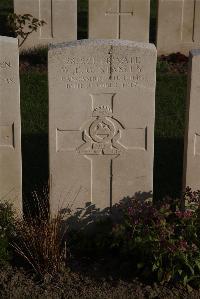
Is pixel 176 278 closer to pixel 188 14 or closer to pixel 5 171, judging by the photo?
pixel 5 171

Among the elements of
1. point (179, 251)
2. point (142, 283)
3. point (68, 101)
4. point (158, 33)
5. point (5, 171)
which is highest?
point (158, 33)

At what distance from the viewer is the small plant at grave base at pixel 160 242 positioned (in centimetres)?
544

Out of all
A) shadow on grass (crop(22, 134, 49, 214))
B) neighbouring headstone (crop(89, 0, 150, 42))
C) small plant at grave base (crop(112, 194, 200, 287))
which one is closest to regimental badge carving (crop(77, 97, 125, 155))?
small plant at grave base (crop(112, 194, 200, 287))

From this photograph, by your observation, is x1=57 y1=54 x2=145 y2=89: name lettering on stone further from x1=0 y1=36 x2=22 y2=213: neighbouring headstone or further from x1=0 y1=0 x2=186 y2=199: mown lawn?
x1=0 y1=0 x2=186 y2=199: mown lawn

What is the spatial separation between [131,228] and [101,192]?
59cm

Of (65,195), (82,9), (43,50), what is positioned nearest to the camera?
(65,195)

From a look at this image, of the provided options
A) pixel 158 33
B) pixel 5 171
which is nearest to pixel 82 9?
pixel 158 33

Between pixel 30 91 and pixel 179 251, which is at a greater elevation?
pixel 30 91

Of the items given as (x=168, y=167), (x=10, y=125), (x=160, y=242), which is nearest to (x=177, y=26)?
(x=168, y=167)

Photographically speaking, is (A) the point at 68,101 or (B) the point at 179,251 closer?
(B) the point at 179,251

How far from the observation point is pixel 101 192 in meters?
6.27

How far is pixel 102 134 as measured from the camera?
6.06 metres

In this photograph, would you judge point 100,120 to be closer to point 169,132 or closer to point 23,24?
point 169,132

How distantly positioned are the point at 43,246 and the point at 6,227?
0.51 metres
